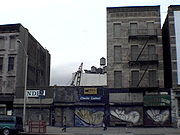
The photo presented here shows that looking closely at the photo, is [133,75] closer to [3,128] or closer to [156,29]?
[156,29]

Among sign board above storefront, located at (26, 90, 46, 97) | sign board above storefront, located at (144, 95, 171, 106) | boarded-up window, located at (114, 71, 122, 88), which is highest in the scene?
boarded-up window, located at (114, 71, 122, 88)

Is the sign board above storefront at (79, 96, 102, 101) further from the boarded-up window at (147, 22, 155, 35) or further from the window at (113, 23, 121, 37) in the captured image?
the boarded-up window at (147, 22, 155, 35)

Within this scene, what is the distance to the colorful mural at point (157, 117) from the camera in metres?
40.3

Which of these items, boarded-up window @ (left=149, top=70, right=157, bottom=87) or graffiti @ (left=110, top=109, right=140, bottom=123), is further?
boarded-up window @ (left=149, top=70, right=157, bottom=87)

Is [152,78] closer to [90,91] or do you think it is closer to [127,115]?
[127,115]

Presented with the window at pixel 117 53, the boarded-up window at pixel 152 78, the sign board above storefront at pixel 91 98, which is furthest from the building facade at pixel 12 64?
the boarded-up window at pixel 152 78

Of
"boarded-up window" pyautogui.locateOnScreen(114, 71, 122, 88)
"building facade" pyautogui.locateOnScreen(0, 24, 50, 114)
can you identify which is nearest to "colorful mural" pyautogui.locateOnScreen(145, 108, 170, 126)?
"boarded-up window" pyautogui.locateOnScreen(114, 71, 122, 88)

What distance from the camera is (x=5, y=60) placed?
45188mm

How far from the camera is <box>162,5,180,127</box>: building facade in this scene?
131 feet

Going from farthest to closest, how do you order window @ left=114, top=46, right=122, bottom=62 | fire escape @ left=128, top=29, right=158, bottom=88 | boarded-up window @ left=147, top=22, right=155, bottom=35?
window @ left=114, top=46, right=122, bottom=62 < boarded-up window @ left=147, top=22, right=155, bottom=35 < fire escape @ left=128, top=29, right=158, bottom=88

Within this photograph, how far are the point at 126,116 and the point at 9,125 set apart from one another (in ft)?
Answer: 55.3

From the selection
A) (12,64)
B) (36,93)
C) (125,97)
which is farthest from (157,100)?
(12,64)

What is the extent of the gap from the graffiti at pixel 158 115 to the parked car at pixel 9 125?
58.8 feet

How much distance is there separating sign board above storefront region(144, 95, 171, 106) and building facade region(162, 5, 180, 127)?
83cm
